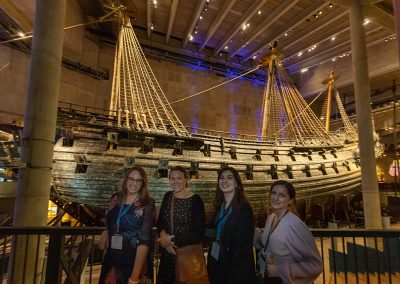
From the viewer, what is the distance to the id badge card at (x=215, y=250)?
1608 millimetres

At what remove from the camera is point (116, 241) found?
1626 mm

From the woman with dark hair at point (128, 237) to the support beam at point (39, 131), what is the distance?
1.67 m

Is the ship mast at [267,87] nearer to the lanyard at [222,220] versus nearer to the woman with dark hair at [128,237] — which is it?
the lanyard at [222,220]

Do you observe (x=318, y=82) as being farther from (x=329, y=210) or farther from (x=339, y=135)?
(x=329, y=210)

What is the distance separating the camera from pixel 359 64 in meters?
5.89

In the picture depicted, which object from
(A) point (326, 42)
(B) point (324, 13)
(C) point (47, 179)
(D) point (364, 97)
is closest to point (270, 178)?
(D) point (364, 97)

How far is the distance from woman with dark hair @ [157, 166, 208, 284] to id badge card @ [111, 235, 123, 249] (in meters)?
0.24

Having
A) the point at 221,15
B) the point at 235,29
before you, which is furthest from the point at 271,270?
the point at 235,29

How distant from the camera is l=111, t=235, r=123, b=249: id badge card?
162cm

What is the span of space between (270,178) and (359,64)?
3.51 meters

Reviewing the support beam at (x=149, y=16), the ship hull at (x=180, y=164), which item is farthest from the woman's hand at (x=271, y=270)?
the support beam at (x=149, y=16)

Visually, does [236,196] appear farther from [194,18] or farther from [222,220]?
[194,18]

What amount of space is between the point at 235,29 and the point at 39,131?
399 inches

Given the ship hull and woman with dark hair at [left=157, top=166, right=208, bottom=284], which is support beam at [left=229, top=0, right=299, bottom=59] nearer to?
the ship hull
